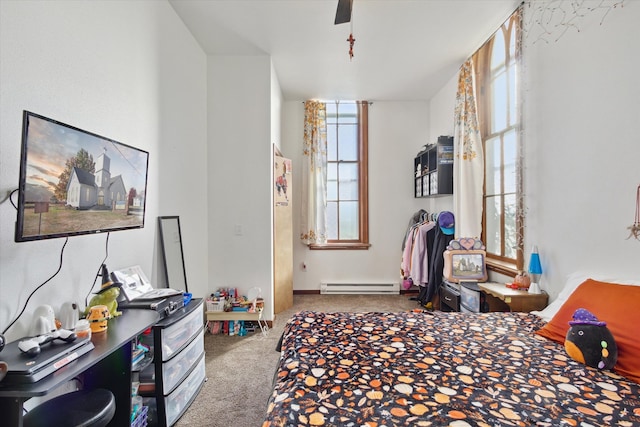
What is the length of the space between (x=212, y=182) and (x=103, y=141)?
1697 mm

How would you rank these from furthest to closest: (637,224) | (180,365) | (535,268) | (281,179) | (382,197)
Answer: (382,197) → (281,179) → (535,268) → (180,365) → (637,224)

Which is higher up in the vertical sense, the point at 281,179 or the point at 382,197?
the point at 281,179

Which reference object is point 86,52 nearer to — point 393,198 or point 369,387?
point 369,387

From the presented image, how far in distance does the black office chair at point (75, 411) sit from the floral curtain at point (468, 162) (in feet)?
10.5

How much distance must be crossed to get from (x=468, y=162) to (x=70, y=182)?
10.9ft

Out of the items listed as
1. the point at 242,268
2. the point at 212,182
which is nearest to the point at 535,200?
the point at 242,268

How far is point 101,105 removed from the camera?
176 cm

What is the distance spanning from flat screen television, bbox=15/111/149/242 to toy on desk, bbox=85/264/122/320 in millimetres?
267

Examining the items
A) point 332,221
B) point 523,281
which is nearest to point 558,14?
point 523,281

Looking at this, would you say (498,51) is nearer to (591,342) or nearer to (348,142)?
(348,142)

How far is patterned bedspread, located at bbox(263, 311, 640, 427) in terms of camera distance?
1.03m

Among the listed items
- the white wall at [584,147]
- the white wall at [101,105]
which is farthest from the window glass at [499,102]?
the white wall at [101,105]

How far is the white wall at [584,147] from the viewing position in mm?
1662

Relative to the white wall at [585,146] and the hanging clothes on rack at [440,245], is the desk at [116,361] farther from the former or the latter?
the hanging clothes on rack at [440,245]
